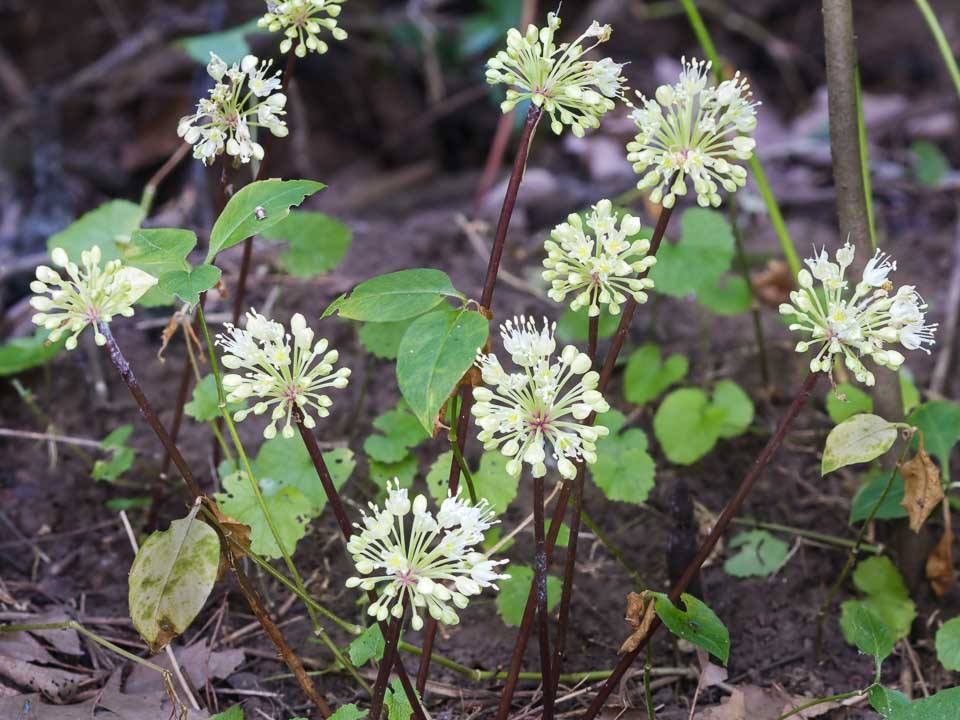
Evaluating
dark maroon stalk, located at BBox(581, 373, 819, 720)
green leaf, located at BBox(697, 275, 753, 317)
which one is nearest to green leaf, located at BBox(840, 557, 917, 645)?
dark maroon stalk, located at BBox(581, 373, 819, 720)

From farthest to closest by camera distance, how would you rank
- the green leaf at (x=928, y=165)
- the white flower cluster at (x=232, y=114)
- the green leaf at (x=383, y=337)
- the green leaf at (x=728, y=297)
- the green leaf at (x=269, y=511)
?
the green leaf at (x=928, y=165)
the green leaf at (x=728, y=297)
the green leaf at (x=383, y=337)
the green leaf at (x=269, y=511)
the white flower cluster at (x=232, y=114)

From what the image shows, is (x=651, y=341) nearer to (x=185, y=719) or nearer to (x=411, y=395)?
(x=411, y=395)

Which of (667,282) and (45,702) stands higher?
(667,282)

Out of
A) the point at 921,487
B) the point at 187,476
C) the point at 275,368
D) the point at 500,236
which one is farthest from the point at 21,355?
the point at 921,487

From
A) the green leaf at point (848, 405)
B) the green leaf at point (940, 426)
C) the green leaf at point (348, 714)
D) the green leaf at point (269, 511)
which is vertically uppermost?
the green leaf at point (848, 405)

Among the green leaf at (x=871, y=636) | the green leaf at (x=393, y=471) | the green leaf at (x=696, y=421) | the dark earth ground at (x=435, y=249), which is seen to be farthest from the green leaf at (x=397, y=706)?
the green leaf at (x=696, y=421)

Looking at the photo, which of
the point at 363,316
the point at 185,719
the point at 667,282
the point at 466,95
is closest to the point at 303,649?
the point at 185,719

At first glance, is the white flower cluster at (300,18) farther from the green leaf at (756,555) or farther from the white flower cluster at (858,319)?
the green leaf at (756,555)
